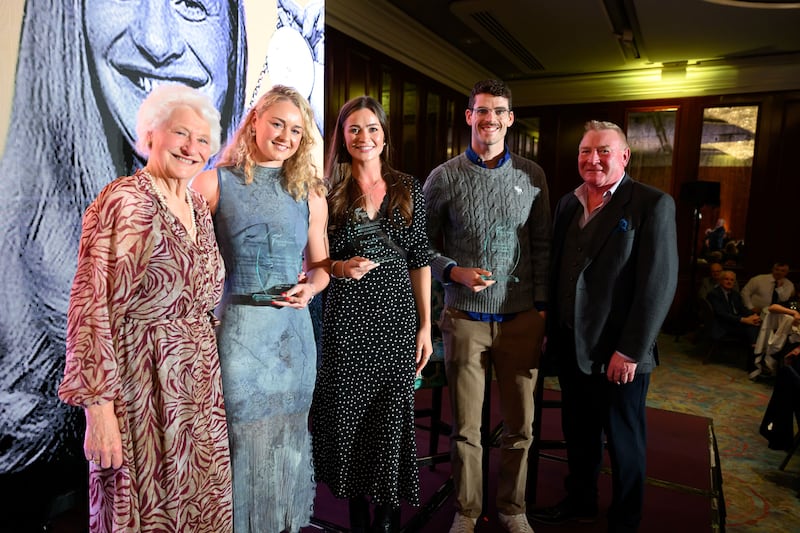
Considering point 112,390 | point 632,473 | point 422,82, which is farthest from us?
point 422,82

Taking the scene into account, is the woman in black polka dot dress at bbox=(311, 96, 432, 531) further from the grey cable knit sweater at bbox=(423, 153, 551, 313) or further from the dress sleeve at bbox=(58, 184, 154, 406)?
the dress sleeve at bbox=(58, 184, 154, 406)

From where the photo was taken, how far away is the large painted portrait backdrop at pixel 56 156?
128 centimetres

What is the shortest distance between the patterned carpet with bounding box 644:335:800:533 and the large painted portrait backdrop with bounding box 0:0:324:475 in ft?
10.0

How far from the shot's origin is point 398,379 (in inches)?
75.7

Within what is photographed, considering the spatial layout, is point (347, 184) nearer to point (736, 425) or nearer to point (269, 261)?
point (269, 261)

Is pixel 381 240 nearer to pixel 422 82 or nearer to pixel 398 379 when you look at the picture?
pixel 398 379

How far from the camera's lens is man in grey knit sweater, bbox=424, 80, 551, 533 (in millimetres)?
2119

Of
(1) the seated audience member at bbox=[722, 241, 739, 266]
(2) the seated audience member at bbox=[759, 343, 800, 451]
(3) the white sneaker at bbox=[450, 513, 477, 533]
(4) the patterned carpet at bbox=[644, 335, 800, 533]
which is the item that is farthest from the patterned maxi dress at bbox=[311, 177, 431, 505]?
(1) the seated audience member at bbox=[722, 241, 739, 266]

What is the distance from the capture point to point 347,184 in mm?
1881

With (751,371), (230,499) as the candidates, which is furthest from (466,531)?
(751,371)

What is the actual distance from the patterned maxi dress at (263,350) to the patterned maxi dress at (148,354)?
96 mm

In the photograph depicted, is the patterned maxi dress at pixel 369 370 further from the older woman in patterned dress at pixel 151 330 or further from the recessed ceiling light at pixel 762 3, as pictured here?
the recessed ceiling light at pixel 762 3

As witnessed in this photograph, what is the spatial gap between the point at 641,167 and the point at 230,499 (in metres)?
8.22

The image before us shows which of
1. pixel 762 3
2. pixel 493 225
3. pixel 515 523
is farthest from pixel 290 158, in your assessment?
pixel 762 3
